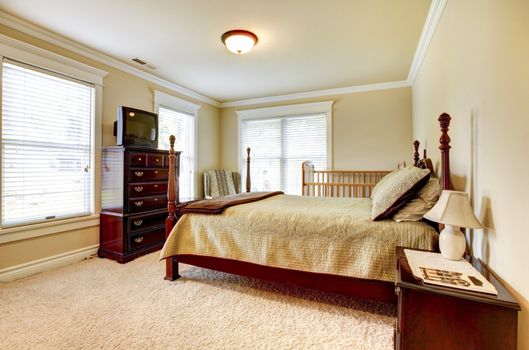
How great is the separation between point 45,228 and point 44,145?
84cm

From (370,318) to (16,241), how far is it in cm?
312

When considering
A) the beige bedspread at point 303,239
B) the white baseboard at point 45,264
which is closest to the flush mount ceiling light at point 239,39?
the beige bedspread at point 303,239

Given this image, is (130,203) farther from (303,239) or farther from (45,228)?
(303,239)

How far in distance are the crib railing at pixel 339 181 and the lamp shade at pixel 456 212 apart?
2752 mm

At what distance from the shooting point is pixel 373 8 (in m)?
2.19

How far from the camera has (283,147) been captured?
4.81m

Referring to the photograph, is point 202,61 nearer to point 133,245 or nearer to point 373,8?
point 373,8

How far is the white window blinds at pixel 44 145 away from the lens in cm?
238

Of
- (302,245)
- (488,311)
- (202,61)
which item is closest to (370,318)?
(302,245)

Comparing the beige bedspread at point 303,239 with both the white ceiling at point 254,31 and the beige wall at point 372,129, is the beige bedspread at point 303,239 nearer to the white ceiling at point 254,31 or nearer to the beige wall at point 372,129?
the white ceiling at point 254,31

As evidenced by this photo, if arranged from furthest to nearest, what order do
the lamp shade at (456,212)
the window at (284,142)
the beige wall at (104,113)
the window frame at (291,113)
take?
the window at (284,142), the window frame at (291,113), the beige wall at (104,113), the lamp shade at (456,212)

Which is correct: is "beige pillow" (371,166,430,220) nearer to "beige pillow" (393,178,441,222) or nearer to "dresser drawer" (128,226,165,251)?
"beige pillow" (393,178,441,222)

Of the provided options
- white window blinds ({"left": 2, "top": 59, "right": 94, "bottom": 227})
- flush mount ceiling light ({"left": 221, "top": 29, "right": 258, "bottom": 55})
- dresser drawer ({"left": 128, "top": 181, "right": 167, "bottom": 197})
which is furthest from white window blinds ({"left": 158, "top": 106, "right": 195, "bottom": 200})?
flush mount ceiling light ({"left": 221, "top": 29, "right": 258, "bottom": 55})

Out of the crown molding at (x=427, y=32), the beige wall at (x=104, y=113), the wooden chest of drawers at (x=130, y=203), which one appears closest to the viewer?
the crown molding at (x=427, y=32)
